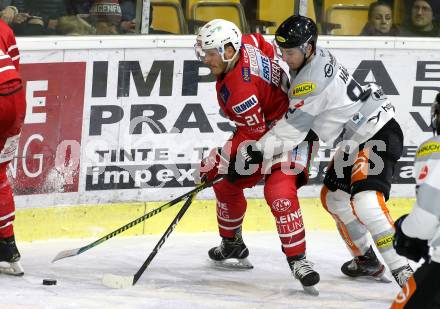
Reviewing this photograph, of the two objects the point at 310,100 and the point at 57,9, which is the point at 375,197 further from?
the point at 57,9

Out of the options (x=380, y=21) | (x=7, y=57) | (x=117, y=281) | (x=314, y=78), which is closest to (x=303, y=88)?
(x=314, y=78)

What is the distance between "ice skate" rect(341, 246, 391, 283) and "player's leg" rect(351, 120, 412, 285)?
0.41m

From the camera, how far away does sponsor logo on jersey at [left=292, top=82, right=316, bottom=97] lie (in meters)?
5.23

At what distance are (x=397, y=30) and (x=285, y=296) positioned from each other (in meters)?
2.32

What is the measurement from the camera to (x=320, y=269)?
591 cm

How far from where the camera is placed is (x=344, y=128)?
17.8 feet

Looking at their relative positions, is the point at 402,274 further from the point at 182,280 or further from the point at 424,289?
the point at 424,289

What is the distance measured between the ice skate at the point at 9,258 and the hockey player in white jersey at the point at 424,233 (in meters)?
2.23

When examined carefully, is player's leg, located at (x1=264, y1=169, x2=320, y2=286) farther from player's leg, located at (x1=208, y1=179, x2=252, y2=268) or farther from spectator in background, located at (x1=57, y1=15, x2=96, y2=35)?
spectator in background, located at (x1=57, y1=15, x2=96, y2=35)

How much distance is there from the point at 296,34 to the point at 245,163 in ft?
2.21

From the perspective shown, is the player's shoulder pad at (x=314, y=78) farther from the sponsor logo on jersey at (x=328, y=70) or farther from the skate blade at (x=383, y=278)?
the skate blade at (x=383, y=278)

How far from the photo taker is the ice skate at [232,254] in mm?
5910

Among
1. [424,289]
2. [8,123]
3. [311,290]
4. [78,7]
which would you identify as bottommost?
[311,290]

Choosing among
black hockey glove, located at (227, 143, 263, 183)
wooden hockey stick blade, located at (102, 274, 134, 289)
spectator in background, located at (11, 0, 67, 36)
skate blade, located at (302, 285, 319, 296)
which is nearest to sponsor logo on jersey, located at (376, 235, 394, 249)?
skate blade, located at (302, 285, 319, 296)
